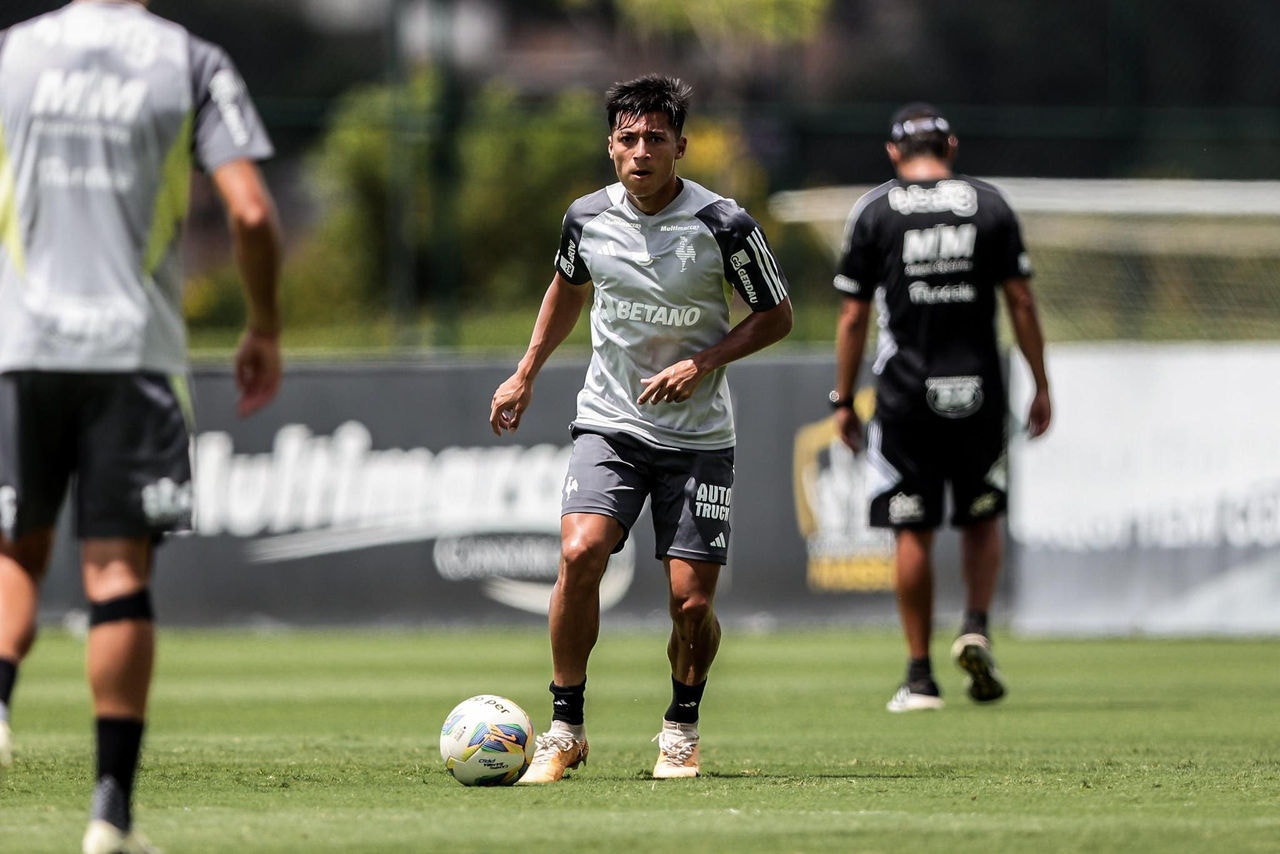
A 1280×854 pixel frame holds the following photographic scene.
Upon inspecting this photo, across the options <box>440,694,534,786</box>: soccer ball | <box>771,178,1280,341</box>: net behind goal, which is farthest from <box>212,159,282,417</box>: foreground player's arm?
<box>771,178,1280,341</box>: net behind goal

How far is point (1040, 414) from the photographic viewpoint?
8.97 metres

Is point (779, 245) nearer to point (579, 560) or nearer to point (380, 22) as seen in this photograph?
point (380, 22)

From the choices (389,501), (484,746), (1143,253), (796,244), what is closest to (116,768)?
(484,746)

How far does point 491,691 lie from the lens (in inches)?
393

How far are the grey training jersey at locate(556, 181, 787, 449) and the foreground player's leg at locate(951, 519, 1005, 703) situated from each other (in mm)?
2443

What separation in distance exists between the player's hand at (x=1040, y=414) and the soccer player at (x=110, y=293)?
496 cm

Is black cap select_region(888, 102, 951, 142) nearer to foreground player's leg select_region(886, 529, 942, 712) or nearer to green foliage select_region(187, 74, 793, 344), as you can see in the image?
foreground player's leg select_region(886, 529, 942, 712)

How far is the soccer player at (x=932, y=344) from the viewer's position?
351 inches

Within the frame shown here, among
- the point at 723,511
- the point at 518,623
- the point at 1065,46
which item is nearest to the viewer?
the point at 723,511

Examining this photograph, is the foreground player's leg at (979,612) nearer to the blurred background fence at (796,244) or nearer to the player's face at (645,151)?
the player's face at (645,151)

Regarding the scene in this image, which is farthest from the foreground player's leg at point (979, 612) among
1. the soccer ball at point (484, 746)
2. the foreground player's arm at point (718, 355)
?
the soccer ball at point (484, 746)

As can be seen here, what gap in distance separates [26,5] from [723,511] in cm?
1548

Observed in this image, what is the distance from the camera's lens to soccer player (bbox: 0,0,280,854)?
4570 mm

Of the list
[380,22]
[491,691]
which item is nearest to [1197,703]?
[491,691]
